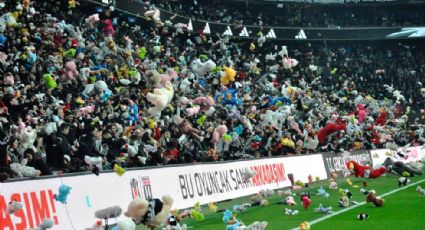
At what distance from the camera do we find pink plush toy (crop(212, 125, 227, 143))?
68.8 ft

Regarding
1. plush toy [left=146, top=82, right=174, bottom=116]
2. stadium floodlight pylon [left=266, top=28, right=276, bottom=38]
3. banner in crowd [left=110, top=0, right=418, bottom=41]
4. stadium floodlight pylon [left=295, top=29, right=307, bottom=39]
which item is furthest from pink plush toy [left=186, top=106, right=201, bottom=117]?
stadium floodlight pylon [left=295, top=29, right=307, bottom=39]

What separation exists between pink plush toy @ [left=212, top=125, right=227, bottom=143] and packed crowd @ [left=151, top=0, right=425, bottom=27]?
739 inches

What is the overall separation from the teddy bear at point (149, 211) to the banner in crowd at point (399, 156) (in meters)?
21.8

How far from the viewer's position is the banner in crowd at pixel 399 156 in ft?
105

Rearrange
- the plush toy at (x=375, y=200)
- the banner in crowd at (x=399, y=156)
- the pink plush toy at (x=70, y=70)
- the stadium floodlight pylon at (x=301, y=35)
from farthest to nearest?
the stadium floodlight pylon at (x=301, y=35) → the banner in crowd at (x=399, y=156) → the pink plush toy at (x=70, y=70) → the plush toy at (x=375, y=200)

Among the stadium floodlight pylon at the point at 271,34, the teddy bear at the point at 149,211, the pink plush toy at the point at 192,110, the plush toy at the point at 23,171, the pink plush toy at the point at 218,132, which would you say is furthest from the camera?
the stadium floodlight pylon at the point at 271,34

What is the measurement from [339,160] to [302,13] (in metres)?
29.6

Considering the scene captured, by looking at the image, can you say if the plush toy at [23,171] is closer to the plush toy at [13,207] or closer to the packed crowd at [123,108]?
the packed crowd at [123,108]

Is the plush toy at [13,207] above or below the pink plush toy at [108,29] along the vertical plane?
below

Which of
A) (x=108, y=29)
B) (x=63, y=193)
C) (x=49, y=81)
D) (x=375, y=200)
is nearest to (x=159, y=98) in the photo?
(x=49, y=81)

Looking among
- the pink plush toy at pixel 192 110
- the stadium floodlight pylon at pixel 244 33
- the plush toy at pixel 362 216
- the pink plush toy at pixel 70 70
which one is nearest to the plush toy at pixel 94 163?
the plush toy at pixel 362 216

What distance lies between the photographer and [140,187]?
1509cm

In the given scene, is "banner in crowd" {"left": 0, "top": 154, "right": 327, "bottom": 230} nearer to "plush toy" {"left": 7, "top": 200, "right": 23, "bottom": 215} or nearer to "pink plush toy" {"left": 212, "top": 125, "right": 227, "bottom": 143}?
"plush toy" {"left": 7, "top": 200, "right": 23, "bottom": 215}

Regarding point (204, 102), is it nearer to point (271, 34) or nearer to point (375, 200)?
point (375, 200)
